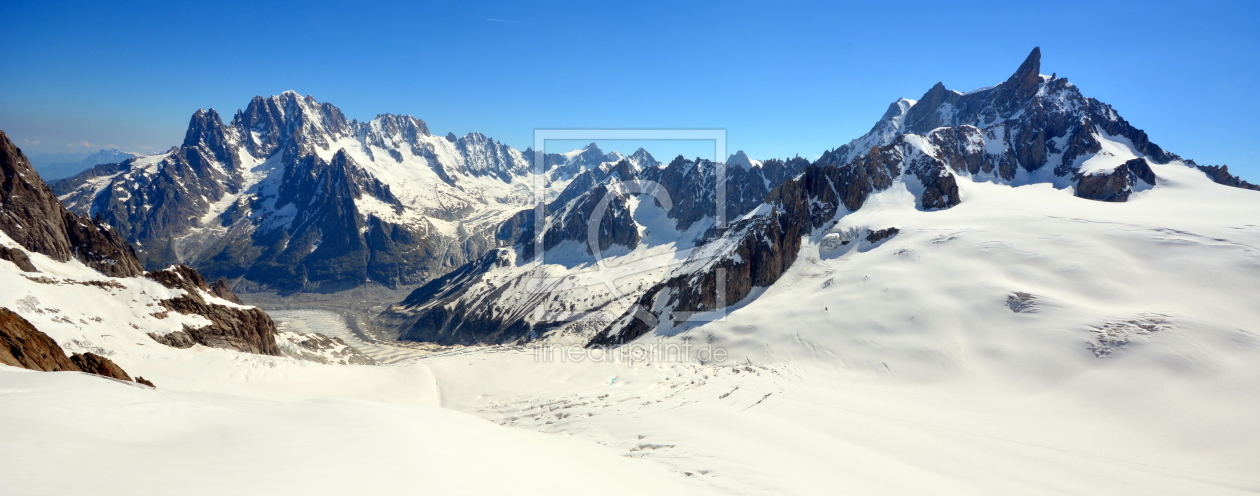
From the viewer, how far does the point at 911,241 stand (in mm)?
61344

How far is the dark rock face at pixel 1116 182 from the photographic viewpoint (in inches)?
3534

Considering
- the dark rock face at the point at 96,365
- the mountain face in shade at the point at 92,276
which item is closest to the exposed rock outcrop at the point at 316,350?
the mountain face in shade at the point at 92,276

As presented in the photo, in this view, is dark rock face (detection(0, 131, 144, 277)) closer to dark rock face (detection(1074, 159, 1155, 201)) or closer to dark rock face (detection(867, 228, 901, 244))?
dark rock face (detection(867, 228, 901, 244))

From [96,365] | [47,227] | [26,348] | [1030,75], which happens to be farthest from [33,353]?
[1030,75]

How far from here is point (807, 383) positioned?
124 feet

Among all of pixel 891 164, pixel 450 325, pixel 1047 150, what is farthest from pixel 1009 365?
pixel 450 325

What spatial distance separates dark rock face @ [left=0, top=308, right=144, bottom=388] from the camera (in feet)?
62.1

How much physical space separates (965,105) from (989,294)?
16922cm

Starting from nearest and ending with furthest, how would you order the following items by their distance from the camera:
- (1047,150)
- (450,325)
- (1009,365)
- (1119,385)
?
(1119,385) < (1009,365) < (1047,150) < (450,325)

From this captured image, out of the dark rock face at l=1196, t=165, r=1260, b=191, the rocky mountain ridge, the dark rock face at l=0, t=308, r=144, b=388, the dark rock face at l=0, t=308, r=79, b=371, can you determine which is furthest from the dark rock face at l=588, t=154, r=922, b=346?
the dark rock face at l=1196, t=165, r=1260, b=191

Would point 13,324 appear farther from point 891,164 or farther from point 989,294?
point 891,164

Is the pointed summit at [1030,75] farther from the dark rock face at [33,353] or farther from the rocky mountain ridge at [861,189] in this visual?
the dark rock face at [33,353]

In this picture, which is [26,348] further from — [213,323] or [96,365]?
[213,323]

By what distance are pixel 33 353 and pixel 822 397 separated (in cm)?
4316
